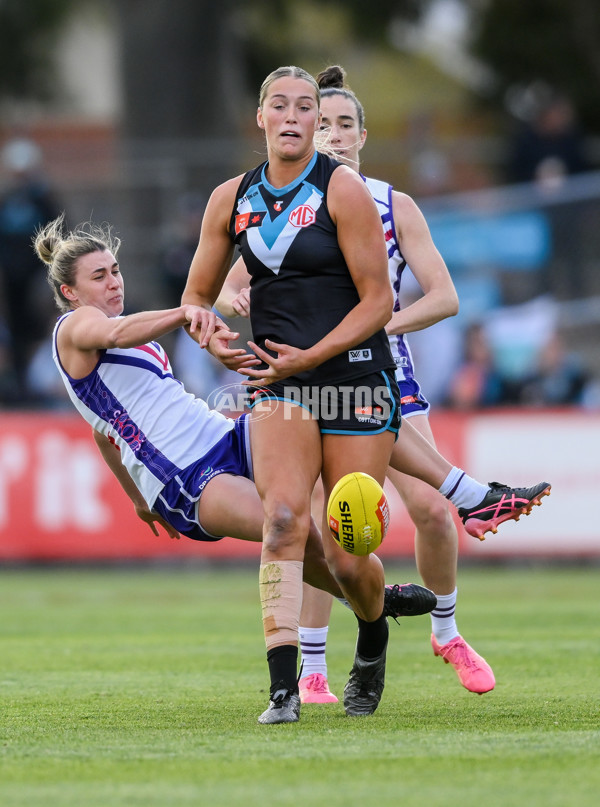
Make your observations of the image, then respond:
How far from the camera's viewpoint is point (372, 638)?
616cm

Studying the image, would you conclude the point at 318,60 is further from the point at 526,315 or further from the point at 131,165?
the point at 526,315

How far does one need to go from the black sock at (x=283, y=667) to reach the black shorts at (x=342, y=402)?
2.90 ft

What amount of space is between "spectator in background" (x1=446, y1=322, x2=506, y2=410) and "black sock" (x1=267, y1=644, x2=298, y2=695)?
9.12 metres

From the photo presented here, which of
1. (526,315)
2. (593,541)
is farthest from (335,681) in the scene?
(526,315)

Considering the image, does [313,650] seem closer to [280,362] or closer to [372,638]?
[372,638]

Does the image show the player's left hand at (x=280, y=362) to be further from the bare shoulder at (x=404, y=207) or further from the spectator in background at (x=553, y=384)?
the spectator in background at (x=553, y=384)

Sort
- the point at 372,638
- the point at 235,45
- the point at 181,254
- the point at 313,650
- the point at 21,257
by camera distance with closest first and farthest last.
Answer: the point at 372,638 → the point at 313,650 → the point at 181,254 → the point at 21,257 → the point at 235,45

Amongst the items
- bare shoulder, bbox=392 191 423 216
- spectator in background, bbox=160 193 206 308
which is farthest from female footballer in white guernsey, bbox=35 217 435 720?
spectator in background, bbox=160 193 206 308

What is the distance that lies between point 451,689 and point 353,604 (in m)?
1.11

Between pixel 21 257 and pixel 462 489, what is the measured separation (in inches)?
420

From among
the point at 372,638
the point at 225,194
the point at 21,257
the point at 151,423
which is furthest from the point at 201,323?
the point at 21,257

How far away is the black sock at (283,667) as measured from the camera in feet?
18.4

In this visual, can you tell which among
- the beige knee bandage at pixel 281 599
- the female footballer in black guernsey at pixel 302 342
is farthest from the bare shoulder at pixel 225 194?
the beige knee bandage at pixel 281 599

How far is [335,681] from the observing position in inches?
288
